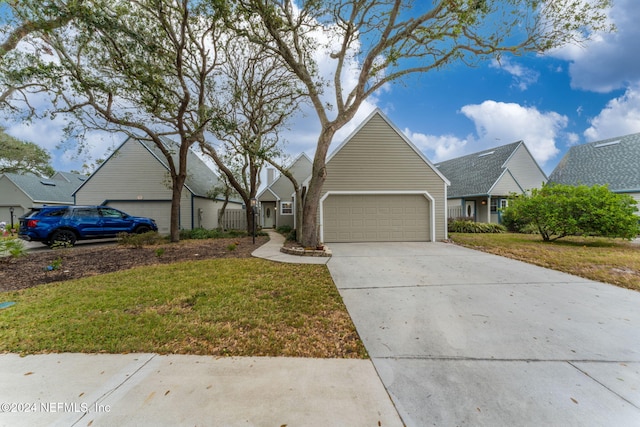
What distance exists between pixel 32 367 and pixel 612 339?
6.36 m

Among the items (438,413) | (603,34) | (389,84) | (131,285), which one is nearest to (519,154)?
(603,34)

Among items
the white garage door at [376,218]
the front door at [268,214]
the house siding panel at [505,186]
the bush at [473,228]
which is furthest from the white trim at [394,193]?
the front door at [268,214]

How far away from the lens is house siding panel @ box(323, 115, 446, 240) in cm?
1073

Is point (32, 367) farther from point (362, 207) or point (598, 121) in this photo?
point (598, 121)

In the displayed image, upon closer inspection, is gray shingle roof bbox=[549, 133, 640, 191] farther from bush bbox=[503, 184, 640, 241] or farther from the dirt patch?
the dirt patch

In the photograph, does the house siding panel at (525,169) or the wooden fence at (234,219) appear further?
the house siding panel at (525,169)

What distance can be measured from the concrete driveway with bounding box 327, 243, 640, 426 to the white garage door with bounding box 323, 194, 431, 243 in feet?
17.8

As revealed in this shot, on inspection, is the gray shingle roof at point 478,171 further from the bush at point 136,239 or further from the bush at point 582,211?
the bush at point 136,239

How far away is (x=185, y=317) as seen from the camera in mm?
3459

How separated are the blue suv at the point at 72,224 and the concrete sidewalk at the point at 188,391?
890 cm

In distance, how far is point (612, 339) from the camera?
2945 mm

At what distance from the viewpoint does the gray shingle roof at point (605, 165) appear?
49.4ft

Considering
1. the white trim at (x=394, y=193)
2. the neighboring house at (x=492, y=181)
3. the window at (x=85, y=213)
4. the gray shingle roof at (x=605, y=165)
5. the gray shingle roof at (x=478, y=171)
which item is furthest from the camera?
the gray shingle roof at (x=478, y=171)

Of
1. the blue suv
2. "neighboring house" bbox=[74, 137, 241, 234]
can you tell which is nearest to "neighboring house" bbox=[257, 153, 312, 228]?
"neighboring house" bbox=[74, 137, 241, 234]
